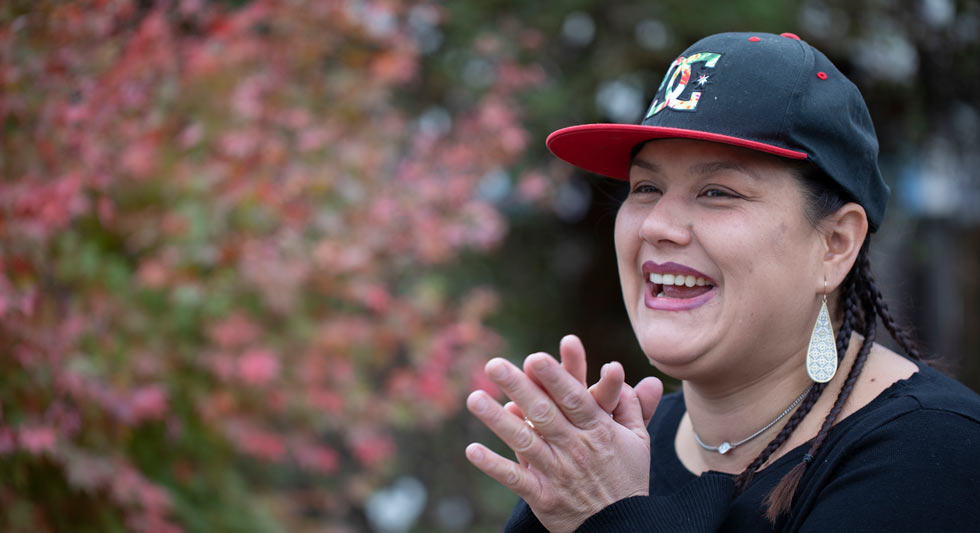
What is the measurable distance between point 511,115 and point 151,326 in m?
2.33

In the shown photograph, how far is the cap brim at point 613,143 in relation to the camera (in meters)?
1.62

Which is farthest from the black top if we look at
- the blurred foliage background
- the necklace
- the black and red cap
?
the blurred foliage background

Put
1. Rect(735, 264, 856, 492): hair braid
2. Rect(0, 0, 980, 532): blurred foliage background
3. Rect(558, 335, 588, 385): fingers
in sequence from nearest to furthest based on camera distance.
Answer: Rect(558, 335, 588, 385): fingers
Rect(735, 264, 856, 492): hair braid
Rect(0, 0, 980, 532): blurred foliage background

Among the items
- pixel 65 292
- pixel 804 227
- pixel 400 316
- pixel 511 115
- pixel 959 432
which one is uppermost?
pixel 804 227

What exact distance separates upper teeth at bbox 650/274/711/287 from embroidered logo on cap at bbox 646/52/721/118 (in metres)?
0.35

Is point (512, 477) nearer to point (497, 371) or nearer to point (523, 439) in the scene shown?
point (523, 439)

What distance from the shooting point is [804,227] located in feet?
5.63

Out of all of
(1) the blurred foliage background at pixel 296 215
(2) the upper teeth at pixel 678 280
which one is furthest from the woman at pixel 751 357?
(1) the blurred foliage background at pixel 296 215

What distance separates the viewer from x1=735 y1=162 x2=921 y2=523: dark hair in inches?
64.6

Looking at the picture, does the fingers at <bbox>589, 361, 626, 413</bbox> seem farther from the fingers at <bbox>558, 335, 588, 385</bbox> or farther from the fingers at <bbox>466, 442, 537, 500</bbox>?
the fingers at <bbox>466, 442, 537, 500</bbox>

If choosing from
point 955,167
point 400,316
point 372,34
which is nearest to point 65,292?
point 400,316

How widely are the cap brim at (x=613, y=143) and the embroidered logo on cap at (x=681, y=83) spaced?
0.22 ft

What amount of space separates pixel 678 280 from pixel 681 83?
0.41 m

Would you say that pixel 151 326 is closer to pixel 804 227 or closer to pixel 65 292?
pixel 65 292
